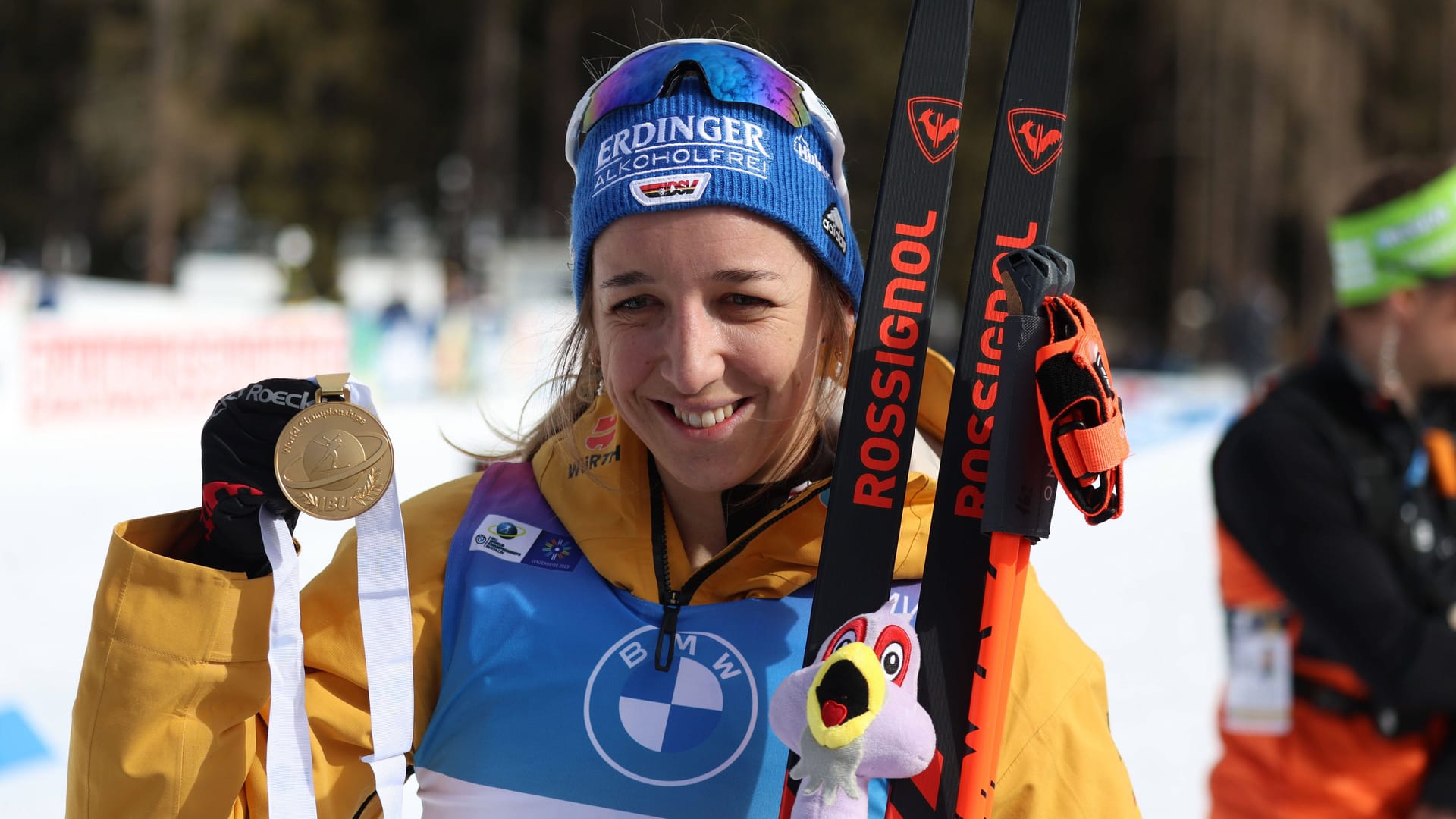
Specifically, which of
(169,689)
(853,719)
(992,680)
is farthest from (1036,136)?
(169,689)

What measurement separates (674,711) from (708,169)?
680 millimetres

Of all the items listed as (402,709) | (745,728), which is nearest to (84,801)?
(402,709)

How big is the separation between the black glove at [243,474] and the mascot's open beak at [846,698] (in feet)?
2.11

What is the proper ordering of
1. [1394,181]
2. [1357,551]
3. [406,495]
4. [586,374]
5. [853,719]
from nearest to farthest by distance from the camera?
[853,719] → [586,374] → [1357,551] → [1394,181] → [406,495]

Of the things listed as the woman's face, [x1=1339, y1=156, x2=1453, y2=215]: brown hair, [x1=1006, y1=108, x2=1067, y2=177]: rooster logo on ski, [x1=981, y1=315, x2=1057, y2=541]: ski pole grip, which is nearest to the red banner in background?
[x1=1339, y1=156, x2=1453, y2=215]: brown hair

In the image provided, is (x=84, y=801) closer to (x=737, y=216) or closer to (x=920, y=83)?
(x=737, y=216)

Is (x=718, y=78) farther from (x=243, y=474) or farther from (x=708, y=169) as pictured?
(x=243, y=474)

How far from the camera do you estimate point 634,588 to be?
1.65m

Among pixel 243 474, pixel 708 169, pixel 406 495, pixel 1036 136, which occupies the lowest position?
pixel 406 495

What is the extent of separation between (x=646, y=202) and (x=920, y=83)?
47cm

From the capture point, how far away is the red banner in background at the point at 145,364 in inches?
385

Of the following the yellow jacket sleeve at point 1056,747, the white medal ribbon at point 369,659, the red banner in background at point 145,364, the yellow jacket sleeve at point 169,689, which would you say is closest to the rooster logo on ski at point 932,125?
the yellow jacket sleeve at point 1056,747

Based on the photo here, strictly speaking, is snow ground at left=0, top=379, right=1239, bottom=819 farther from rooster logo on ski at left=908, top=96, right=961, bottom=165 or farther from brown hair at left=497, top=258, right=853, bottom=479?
rooster logo on ski at left=908, top=96, right=961, bottom=165

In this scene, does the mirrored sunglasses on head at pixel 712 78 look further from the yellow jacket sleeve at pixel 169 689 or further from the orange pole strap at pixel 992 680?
the yellow jacket sleeve at pixel 169 689
